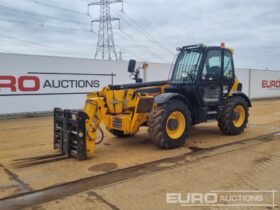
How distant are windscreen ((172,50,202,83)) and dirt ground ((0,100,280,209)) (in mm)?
1568

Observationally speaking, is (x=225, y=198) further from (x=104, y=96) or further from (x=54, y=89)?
(x=54, y=89)

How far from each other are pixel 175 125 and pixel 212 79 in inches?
73.4

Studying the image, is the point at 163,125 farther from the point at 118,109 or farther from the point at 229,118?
the point at 229,118

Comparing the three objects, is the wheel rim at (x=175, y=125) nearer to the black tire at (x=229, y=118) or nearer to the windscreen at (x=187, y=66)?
the windscreen at (x=187, y=66)

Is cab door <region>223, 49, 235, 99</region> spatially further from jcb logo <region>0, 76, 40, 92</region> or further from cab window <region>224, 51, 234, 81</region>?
jcb logo <region>0, 76, 40, 92</region>

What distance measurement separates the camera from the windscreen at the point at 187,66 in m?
7.68

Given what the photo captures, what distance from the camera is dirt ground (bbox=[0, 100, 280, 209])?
4.30 meters

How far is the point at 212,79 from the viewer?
7906mm

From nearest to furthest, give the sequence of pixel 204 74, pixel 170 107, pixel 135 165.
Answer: pixel 135 165, pixel 170 107, pixel 204 74

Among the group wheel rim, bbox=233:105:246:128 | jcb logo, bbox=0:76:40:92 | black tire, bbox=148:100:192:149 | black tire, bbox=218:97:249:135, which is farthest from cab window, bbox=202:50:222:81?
jcb logo, bbox=0:76:40:92

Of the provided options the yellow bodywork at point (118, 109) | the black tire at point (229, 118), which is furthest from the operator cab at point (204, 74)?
the yellow bodywork at point (118, 109)

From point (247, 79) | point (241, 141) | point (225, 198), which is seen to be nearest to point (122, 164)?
point (225, 198)

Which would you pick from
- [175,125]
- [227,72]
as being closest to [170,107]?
[175,125]

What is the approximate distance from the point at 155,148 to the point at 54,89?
8.34 meters
